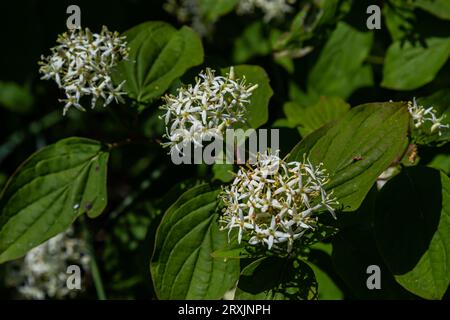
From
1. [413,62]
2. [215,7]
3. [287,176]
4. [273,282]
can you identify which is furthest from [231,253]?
[215,7]

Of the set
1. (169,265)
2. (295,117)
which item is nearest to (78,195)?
(169,265)

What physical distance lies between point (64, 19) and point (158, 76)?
1.58m

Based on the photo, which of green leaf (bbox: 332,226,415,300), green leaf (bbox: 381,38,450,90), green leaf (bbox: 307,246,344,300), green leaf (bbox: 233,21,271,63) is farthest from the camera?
green leaf (bbox: 233,21,271,63)

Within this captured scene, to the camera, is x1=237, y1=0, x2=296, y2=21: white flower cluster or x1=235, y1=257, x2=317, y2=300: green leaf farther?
x1=237, y1=0, x2=296, y2=21: white flower cluster

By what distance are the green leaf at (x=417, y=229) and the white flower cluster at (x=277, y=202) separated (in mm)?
257

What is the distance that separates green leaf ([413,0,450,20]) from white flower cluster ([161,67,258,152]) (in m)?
1.16

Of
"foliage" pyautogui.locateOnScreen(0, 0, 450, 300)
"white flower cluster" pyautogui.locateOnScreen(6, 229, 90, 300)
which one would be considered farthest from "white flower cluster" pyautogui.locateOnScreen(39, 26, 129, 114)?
"white flower cluster" pyautogui.locateOnScreen(6, 229, 90, 300)

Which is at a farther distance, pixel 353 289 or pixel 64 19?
pixel 64 19

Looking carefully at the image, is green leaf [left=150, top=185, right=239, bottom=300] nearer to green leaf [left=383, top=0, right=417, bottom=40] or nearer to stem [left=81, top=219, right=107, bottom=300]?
stem [left=81, top=219, right=107, bottom=300]

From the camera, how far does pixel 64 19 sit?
386 cm

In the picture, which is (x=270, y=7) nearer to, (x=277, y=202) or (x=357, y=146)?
(x=357, y=146)

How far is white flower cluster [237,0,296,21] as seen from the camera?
3555mm

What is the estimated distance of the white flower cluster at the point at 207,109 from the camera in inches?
84.1

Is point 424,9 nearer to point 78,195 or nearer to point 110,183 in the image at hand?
point 78,195
